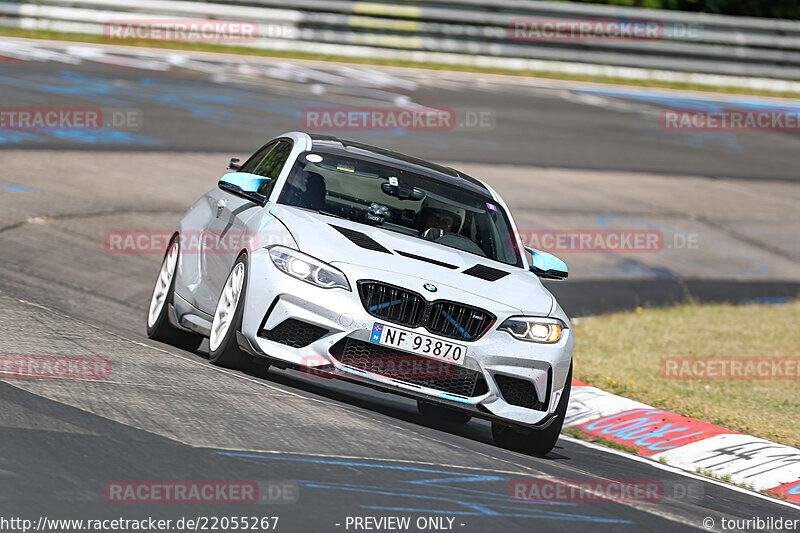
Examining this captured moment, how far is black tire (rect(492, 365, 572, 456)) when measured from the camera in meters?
7.58

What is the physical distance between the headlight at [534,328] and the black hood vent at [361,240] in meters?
0.88

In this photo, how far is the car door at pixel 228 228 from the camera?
808cm

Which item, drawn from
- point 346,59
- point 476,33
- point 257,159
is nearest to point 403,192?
point 257,159

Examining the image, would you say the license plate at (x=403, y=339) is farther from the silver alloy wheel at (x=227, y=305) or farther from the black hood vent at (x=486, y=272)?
the silver alloy wheel at (x=227, y=305)

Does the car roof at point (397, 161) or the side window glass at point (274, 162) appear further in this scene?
the car roof at point (397, 161)

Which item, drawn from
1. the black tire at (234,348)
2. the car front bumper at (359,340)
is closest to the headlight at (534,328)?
the car front bumper at (359,340)

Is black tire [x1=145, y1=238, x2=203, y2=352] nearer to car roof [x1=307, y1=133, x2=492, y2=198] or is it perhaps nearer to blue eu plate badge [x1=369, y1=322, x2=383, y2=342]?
car roof [x1=307, y1=133, x2=492, y2=198]

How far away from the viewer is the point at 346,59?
85.6 feet

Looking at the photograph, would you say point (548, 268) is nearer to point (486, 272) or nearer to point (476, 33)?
point (486, 272)

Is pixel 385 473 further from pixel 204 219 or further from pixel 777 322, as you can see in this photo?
pixel 777 322

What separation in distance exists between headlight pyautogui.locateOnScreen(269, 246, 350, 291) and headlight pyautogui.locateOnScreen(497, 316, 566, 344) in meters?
1.03

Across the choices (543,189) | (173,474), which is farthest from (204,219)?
(543,189)

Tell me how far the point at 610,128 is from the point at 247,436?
1898cm

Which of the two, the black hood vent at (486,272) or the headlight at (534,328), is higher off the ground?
the black hood vent at (486,272)
